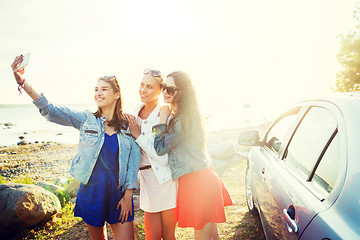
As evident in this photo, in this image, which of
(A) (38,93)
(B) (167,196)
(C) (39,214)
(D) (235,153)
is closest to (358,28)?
(D) (235,153)

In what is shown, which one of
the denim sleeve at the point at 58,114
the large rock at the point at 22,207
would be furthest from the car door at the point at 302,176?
the large rock at the point at 22,207

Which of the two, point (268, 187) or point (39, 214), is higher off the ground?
point (268, 187)

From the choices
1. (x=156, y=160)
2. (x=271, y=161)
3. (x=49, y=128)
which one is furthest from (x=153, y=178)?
(x=49, y=128)

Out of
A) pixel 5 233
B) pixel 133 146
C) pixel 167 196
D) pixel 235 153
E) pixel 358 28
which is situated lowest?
pixel 235 153

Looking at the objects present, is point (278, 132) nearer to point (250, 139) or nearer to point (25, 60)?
point (250, 139)

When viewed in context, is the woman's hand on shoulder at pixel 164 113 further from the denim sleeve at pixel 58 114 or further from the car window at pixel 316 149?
the car window at pixel 316 149

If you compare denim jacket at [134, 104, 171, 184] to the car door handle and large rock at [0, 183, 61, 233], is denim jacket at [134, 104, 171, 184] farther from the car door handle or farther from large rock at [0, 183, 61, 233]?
large rock at [0, 183, 61, 233]

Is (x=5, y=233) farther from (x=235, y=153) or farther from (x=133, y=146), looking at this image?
(x=235, y=153)

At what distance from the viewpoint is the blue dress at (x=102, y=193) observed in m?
2.17

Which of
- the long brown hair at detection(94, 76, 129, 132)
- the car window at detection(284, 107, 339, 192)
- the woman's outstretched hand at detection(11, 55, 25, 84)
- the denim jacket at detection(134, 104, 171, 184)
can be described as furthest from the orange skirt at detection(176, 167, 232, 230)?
the woman's outstretched hand at detection(11, 55, 25, 84)

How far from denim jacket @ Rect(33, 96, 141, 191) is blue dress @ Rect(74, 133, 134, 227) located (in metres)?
0.06

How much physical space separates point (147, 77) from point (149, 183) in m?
1.18

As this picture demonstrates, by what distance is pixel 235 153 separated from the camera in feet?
29.6

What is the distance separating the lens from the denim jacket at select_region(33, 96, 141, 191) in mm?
2152
